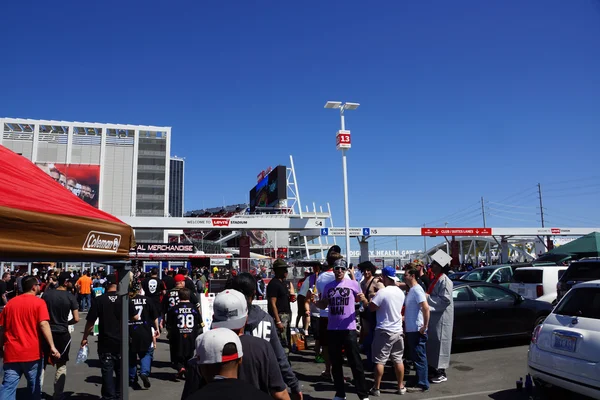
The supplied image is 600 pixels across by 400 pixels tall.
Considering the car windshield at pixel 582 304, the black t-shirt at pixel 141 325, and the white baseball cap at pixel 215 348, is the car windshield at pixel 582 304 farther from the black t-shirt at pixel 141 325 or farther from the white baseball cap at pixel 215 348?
the black t-shirt at pixel 141 325

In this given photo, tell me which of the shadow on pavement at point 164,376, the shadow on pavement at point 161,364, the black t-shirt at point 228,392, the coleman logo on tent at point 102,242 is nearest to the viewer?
the black t-shirt at point 228,392

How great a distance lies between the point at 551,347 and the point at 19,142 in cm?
9933

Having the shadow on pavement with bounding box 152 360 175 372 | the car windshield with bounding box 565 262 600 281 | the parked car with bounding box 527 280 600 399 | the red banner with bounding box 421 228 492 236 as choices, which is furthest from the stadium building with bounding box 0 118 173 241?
the parked car with bounding box 527 280 600 399

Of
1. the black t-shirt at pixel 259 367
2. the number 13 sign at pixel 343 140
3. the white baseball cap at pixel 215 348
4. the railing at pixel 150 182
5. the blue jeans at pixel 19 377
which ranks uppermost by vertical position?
the railing at pixel 150 182

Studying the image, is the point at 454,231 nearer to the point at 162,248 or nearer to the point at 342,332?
the point at 162,248

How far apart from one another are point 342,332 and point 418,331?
63.9 inches

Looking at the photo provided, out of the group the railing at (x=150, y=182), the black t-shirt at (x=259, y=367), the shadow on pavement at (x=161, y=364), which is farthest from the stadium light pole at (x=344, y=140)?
the railing at (x=150, y=182)

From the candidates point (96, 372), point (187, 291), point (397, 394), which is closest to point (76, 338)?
point (96, 372)

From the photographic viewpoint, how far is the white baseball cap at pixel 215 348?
7.79ft

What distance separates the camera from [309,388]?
770cm

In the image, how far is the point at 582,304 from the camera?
19.7 feet

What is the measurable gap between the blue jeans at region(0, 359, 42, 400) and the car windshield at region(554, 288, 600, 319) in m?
6.82

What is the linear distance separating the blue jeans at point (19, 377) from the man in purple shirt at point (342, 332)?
3.76 meters

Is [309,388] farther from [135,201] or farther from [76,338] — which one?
[135,201]
